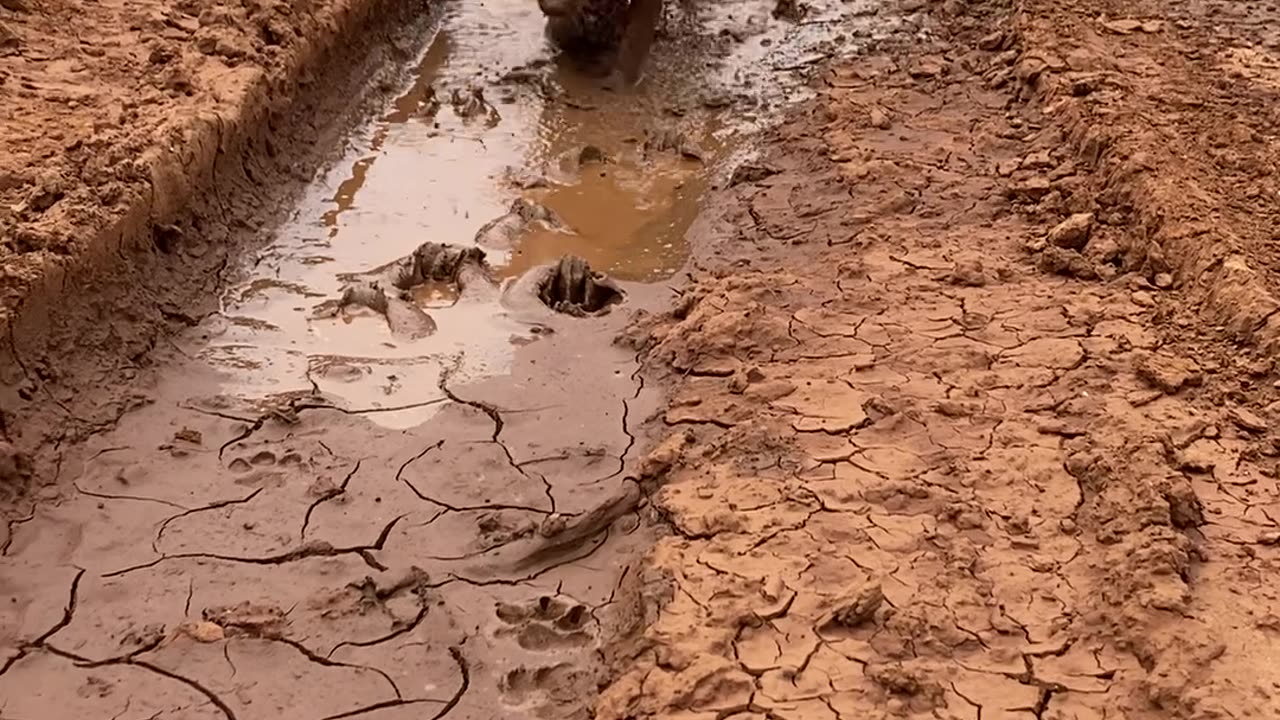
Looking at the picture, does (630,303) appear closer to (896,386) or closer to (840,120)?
(896,386)

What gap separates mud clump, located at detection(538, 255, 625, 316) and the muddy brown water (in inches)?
4.1

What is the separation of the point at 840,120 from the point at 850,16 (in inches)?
64.1

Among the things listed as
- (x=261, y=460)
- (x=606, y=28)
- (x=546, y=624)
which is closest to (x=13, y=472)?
(x=261, y=460)

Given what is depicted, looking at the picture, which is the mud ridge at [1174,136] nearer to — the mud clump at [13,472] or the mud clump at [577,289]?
the mud clump at [577,289]

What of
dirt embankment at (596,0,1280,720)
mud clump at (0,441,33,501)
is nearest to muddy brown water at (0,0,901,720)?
mud clump at (0,441,33,501)

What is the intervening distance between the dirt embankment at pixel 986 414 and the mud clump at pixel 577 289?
30cm

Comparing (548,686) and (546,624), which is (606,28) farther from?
(548,686)

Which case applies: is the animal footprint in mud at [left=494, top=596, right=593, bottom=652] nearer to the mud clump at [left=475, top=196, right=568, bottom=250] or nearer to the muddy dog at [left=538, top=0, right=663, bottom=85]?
the mud clump at [left=475, top=196, right=568, bottom=250]

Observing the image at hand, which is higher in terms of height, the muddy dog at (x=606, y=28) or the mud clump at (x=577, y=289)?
the muddy dog at (x=606, y=28)

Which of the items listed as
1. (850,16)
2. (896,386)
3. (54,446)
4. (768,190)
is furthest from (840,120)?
(54,446)

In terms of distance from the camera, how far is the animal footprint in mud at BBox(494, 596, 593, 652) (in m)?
3.14

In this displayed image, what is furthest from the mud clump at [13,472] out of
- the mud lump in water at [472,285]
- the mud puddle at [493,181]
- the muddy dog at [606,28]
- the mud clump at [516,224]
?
the muddy dog at [606,28]

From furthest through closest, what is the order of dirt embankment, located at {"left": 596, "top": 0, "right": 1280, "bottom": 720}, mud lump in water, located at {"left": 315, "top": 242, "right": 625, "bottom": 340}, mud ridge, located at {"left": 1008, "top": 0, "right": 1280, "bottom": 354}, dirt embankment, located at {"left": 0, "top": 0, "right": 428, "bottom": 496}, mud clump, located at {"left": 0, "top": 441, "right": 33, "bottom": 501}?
mud lump in water, located at {"left": 315, "top": 242, "right": 625, "bottom": 340}, mud ridge, located at {"left": 1008, "top": 0, "right": 1280, "bottom": 354}, dirt embankment, located at {"left": 0, "top": 0, "right": 428, "bottom": 496}, mud clump, located at {"left": 0, "top": 441, "right": 33, "bottom": 501}, dirt embankment, located at {"left": 596, "top": 0, "right": 1280, "bottom": 720}

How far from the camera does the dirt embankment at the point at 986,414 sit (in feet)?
9.32
